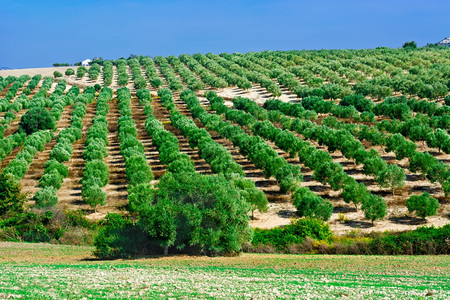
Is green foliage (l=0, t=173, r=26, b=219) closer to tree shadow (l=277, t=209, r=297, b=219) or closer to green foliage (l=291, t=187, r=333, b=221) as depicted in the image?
tree shadow (l=277, t=209, r=297, b=219)

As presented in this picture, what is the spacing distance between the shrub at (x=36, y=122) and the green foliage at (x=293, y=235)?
77.0 meters

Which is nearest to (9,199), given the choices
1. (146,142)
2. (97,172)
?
(97,172)

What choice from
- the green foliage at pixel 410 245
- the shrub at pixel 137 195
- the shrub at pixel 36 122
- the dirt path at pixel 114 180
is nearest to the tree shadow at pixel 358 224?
the green foliage at pixel 410 245

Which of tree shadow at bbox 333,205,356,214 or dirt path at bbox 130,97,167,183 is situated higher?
dirt path at bbox 130,97,167,183

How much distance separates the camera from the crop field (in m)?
58.4

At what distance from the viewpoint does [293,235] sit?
46.9 meters

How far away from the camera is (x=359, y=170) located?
77938 millimetres

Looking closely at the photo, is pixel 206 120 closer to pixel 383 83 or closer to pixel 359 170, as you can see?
pixel 359 170

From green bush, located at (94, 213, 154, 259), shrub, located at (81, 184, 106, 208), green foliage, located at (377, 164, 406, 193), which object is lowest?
green bush, located at (94, 213, 154, 259)

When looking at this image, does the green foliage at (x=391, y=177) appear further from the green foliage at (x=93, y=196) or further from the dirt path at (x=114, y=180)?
the green foliage at (x=93, y=196)

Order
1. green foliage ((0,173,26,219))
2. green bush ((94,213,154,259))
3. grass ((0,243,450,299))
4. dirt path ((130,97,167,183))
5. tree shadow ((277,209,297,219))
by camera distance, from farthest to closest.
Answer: dirt path ((130,97,167,183)) < tree shadow ((277,209,297,219)) < green foliage ((0,173,26,219)) < green bush ((94,213,154,259)) < grass ((0,243,450,299))

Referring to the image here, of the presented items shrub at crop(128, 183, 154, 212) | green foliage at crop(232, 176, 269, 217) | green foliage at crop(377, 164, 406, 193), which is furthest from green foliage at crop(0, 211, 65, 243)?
green foliage at crop(377, 164, 406, 193)

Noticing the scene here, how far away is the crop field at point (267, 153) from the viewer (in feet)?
192

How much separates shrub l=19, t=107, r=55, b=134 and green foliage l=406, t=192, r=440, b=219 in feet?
264
